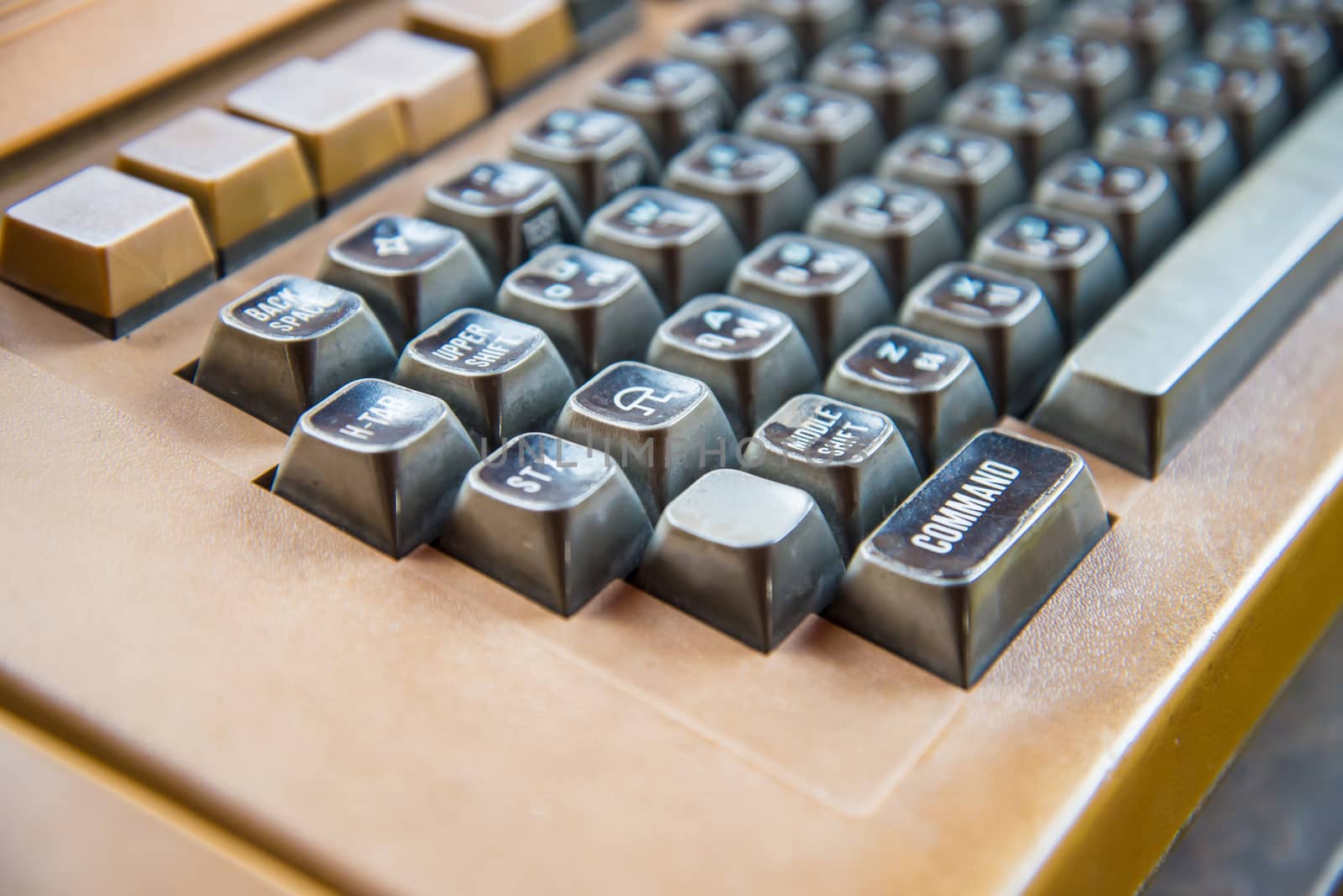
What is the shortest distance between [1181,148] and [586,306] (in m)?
0.35

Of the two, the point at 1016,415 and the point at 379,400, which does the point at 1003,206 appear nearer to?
the point at 1016,415

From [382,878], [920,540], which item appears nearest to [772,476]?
[920,540]

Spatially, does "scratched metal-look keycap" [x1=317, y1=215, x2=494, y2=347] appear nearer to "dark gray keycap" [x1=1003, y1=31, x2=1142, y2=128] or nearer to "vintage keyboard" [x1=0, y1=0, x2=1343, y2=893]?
"vintage keyboard" [x1=0, y1=0, x2=1343, y2=893]

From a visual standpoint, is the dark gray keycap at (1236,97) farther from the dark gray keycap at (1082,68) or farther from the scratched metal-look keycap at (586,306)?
the scratched metal-look keycap at (586,306)

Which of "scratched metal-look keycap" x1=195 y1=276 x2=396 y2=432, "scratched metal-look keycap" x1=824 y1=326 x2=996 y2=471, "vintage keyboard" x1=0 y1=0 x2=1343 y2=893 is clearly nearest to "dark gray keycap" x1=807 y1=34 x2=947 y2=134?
"vintage keyboard" x1=0 y1=0 x2=1343 y2=893

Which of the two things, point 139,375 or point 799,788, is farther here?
point 139,375

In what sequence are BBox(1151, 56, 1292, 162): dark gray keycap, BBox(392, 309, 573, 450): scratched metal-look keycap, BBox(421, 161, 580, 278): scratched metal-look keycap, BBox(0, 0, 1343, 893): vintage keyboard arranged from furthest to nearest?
BBox(1151, 56, 1292, 162): dark gray keycap
BBox(421, 161, 580, 278): scratched metal-look keycap
BBox(392, 309, 573, 450): scratched metal-look keycap
BBox(0, 0, 1343, 893): vintage keyboard

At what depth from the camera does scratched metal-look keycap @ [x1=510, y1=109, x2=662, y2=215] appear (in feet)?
2.11

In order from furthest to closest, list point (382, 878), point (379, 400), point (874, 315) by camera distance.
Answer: point (874, 315)
point (379, 400)
point (382, 878)

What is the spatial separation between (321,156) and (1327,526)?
490 millimetres

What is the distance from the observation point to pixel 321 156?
619mm

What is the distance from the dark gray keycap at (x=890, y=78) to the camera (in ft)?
2.37

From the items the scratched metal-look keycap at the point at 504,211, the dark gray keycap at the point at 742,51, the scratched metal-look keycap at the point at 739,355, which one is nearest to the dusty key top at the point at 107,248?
the scratched metal-look keycap at the point at 504,211

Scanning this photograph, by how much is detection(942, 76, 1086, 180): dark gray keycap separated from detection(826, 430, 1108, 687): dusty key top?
261 mm
